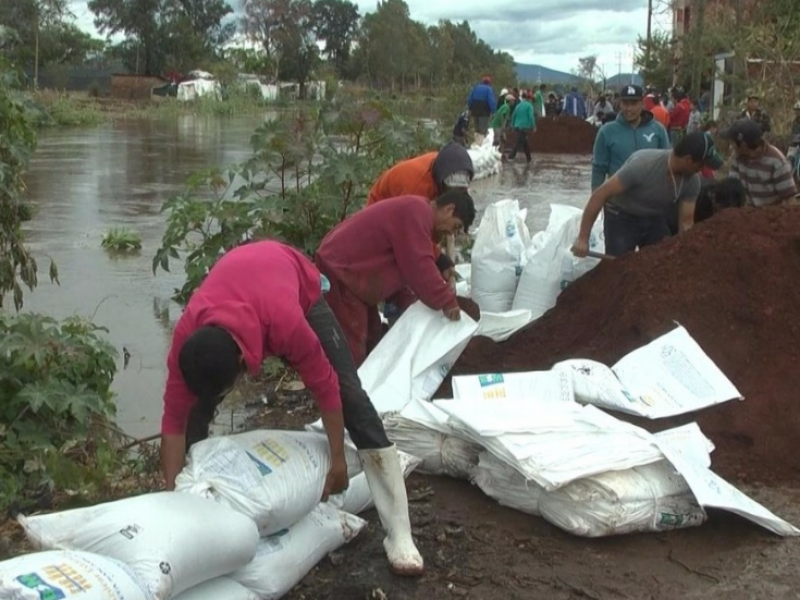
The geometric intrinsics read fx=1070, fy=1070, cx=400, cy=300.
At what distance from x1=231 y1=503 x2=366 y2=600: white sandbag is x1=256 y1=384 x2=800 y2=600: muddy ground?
74 millimetres

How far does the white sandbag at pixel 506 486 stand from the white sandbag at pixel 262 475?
75cm

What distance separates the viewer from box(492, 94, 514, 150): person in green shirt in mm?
21359

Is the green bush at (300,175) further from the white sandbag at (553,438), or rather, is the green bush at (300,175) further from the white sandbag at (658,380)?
the white sandbag at (553,438)

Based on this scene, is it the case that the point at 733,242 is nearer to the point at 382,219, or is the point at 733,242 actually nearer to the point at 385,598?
the point at 382,219

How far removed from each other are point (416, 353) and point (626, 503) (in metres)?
1.39

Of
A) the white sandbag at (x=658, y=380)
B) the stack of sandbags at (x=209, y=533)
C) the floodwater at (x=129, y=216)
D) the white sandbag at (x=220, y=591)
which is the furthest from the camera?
the floodwater at (x=129, y=216)

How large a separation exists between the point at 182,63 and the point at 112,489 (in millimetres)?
67738

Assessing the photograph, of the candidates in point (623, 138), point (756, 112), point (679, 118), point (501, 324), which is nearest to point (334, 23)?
point (679, 118)

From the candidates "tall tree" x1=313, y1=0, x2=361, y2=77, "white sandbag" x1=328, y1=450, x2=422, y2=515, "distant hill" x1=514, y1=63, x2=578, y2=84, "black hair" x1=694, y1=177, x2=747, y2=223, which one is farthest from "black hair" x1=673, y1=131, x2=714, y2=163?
"tall tree" x1=313, y1=0, x2=361, y2=77

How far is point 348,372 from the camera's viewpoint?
336cm

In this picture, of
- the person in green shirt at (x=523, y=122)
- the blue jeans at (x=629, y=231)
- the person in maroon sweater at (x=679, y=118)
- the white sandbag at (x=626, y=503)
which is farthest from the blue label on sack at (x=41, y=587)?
the person in green shirt at (x=523, y=122)

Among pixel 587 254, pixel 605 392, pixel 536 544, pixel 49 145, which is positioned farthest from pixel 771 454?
pixel 49 145

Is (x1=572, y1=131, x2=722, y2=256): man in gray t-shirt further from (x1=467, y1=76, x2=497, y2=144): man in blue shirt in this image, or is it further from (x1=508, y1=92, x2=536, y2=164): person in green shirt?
(x1=508, y1=92, x2=536, y2=164): person in green shirt

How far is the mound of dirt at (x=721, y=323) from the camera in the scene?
4.35 meters
